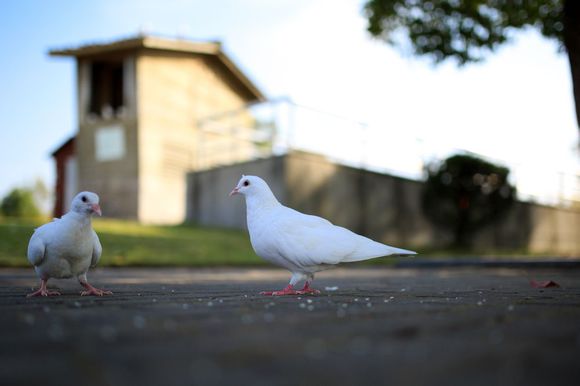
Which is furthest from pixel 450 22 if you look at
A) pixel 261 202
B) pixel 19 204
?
pixel 19 204

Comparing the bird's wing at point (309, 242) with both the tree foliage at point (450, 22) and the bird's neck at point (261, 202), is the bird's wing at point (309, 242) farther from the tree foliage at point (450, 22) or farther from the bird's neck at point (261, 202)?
the tree foliage at point (450, 22)

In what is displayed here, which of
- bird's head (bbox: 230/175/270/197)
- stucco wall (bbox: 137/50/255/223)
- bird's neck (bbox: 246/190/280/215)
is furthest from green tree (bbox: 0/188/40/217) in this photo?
bird's neck (bbox: 246/190/280/215)

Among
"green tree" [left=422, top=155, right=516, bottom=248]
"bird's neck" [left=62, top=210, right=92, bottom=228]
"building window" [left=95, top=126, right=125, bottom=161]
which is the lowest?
"bird's neck" [left=62, top=210, right=92, bottom=228]

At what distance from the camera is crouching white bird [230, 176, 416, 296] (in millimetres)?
3695

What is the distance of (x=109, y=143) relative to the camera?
69.6ft

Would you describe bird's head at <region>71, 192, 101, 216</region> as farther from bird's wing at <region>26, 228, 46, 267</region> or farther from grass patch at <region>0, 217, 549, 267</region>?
grass patch at <region>0, 217, 549, 267</region>

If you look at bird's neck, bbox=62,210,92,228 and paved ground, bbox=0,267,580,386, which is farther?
bird's neck, bbox=62,210,92,228

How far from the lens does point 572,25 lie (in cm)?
691

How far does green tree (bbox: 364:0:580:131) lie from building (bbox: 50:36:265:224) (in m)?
8.16

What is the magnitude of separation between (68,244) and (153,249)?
715cm

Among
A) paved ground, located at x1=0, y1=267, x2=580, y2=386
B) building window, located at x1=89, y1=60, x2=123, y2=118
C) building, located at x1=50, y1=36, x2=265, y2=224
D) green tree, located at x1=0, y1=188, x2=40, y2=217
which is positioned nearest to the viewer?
paved ground, located at x1=0, y1=267, x2=580, y2=386

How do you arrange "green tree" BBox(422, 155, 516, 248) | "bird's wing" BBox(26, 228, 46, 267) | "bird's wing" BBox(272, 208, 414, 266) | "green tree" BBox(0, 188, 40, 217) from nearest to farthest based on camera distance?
"bird's wing" BBox(26, 228, 46, 267) < "bird's wing" BBox(272, 208, 414, 266) < "green tree" BBox(422, 155, 516, 248) < "green tree" BBox(0, 188, 40, 217)

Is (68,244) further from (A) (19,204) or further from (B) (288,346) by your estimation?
(A) (19,204)

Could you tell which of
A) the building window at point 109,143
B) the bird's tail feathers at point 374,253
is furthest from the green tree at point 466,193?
the bird's tail feathers at point 374,253
